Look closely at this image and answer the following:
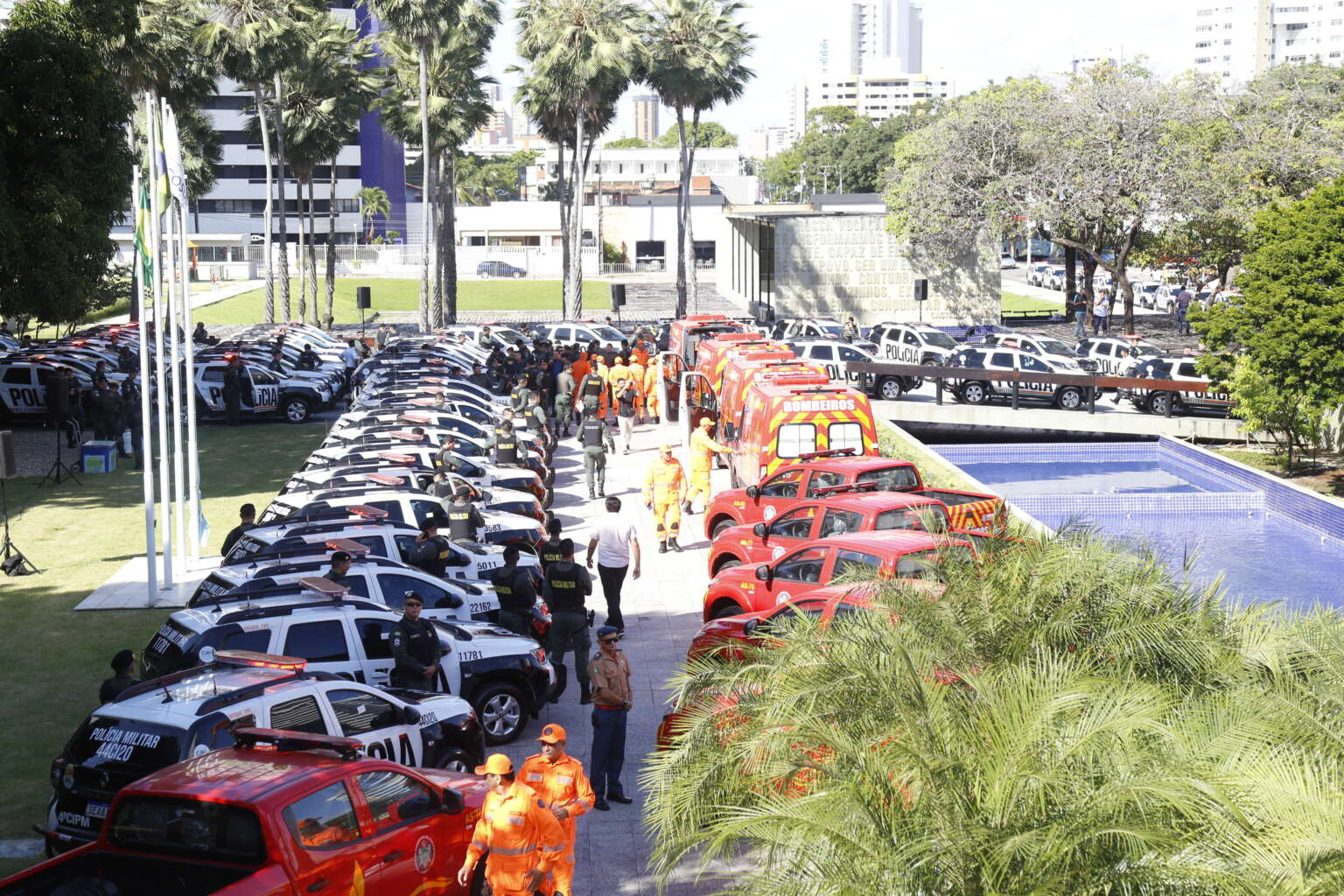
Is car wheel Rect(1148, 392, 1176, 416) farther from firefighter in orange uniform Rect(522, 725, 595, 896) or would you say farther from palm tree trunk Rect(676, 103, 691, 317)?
palm tree trunk Rect(676, 103, 691, 317)

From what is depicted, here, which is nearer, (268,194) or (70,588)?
(70,588)

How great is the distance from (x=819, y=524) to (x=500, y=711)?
15.4 feet

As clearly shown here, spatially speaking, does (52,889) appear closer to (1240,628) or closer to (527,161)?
(1240,628)

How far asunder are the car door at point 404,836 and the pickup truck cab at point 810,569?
13.7ft

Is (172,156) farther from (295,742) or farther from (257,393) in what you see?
(257,393)

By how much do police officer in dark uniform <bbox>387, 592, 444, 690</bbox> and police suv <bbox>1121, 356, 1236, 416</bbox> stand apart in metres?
25.4

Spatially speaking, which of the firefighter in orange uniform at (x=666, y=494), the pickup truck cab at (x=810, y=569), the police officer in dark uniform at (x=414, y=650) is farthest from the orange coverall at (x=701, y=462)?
the police officer in dark uniform at (x=414, y=650)

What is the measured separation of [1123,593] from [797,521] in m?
7.49

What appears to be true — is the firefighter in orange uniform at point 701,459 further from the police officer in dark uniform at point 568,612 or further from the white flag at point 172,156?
the police officer in dark uniform at point 568,612

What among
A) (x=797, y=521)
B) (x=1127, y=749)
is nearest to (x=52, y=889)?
(x=1127, y=749)

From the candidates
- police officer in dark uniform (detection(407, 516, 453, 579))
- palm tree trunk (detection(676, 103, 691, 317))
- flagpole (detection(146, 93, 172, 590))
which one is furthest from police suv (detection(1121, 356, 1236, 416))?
palm tree trunk (detection(676, 103, 691, 317))

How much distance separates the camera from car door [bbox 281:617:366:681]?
37.1ft

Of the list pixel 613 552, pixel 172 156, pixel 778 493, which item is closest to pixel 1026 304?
pixel 778 493

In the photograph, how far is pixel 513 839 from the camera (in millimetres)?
7723
